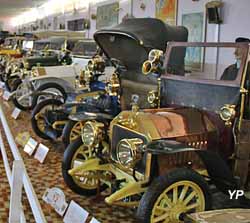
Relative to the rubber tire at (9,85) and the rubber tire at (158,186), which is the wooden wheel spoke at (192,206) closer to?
the rubber tire at (158,186)

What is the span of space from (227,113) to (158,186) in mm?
791

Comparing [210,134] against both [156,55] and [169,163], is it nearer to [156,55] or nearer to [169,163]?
[169,163]

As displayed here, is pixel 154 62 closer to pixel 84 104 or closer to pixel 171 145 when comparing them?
pixel 171 145

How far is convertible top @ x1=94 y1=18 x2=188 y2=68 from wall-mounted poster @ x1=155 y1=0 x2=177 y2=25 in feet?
14.9

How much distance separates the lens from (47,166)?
4848mm

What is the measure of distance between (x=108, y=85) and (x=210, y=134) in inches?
85.3

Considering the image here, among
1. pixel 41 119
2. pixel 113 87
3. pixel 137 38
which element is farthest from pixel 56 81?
pixel 137 38

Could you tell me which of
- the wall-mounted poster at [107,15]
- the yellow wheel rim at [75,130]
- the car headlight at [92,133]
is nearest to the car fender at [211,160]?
the car headlight at [92,133]

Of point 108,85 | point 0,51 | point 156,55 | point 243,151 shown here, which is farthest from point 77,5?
point 243,151

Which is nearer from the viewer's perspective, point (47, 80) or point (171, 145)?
point (171, 145)

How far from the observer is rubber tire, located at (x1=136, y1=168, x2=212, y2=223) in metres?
2.76

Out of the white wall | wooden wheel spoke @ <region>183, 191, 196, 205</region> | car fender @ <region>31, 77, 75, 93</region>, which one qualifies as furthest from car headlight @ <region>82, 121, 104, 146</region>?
the white wall

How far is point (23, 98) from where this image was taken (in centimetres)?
826

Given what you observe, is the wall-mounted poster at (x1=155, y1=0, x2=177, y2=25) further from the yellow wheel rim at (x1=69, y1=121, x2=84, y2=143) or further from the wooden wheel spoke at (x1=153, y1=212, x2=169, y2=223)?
the wooden wheel spoke at (x1=153, y1=212, x2=169, y2=223)
